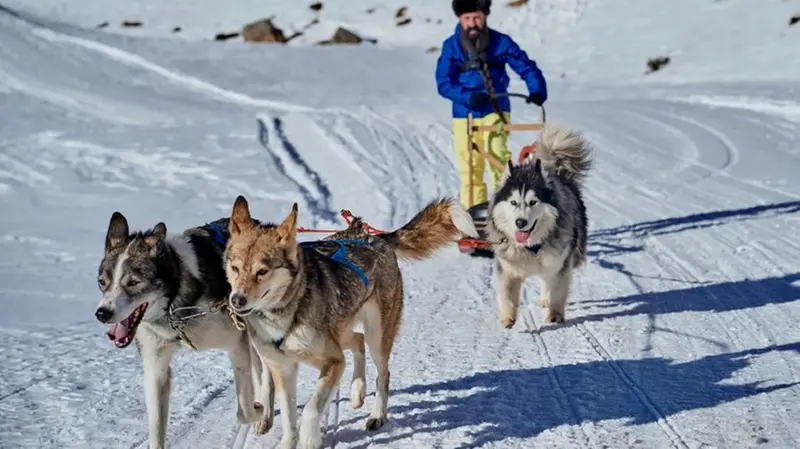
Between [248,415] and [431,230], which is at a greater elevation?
[431,230]

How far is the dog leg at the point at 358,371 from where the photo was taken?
4328mm

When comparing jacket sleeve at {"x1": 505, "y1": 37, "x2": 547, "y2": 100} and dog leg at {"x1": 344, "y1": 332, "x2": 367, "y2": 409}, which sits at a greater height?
jacket sleeve at {"x1": 505, "y1": 37, "x2": 547, "y2": 100}

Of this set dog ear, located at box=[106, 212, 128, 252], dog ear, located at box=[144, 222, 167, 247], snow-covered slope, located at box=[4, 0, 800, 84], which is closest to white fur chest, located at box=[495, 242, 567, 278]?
dog ear, located at box=[144, 222, 167, 247]

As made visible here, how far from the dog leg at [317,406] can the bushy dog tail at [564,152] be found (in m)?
3.41

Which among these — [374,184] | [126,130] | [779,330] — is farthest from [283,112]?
[779,330]

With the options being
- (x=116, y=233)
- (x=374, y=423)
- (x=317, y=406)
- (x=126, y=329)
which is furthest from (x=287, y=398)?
(x=116, y=233)

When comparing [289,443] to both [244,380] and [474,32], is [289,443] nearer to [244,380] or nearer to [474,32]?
[244,380]

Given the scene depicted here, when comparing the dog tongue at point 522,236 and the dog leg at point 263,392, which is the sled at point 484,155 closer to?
the dog tongue at point 522,236

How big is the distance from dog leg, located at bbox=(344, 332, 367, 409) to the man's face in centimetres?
368

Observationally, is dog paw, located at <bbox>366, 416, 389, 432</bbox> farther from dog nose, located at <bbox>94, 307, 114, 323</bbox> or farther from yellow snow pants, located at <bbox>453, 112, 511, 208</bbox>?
yellow snow pants, located at <bbox>453, 112, 511, 208</bbox>

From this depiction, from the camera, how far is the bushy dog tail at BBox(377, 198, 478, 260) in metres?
4.69

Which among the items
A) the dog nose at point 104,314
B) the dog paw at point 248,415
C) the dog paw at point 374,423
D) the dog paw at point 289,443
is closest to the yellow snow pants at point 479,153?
the dog paw at point 374,423

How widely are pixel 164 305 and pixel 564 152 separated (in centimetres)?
387

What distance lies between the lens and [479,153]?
768 centimetres
